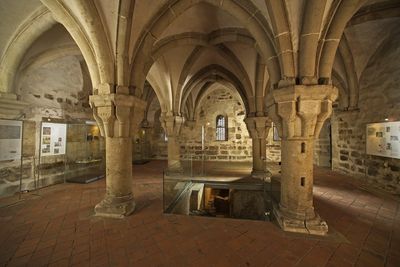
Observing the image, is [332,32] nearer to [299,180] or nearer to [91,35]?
[299,180]

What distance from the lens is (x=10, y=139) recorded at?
170 inches

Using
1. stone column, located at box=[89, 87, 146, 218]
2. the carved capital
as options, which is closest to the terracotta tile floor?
stone column, located at box=[89, 87, 146, 218]

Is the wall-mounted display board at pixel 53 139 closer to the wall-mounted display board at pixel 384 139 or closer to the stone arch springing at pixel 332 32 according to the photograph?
the stone arch springing at pixel 332 32

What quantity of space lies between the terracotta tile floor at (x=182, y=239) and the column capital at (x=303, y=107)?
5.11ft

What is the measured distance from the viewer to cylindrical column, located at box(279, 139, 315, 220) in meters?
2.79

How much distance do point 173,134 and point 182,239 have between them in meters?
4.58

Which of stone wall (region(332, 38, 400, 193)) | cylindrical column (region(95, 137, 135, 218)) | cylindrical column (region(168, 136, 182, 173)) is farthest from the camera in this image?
cylindrical column (region(168, 136, 182, 173))

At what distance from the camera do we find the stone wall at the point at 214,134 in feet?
35.1

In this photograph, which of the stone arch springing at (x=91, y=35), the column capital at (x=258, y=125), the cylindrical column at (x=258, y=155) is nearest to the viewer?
the stone arch springing at (x=91, y=35)

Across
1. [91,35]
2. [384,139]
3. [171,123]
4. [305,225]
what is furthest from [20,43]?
[384,139]

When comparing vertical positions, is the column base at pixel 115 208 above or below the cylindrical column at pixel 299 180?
below

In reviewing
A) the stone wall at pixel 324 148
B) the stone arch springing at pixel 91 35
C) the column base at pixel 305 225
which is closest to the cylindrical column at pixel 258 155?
the column base at pixel 305 225

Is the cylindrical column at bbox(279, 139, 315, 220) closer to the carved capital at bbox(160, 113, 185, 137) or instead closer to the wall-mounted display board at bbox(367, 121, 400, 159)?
the wall-mounted display board at bbox(367, 121, 400, 159)

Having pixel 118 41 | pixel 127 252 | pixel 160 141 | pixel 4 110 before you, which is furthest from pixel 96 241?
pixel 160 141
